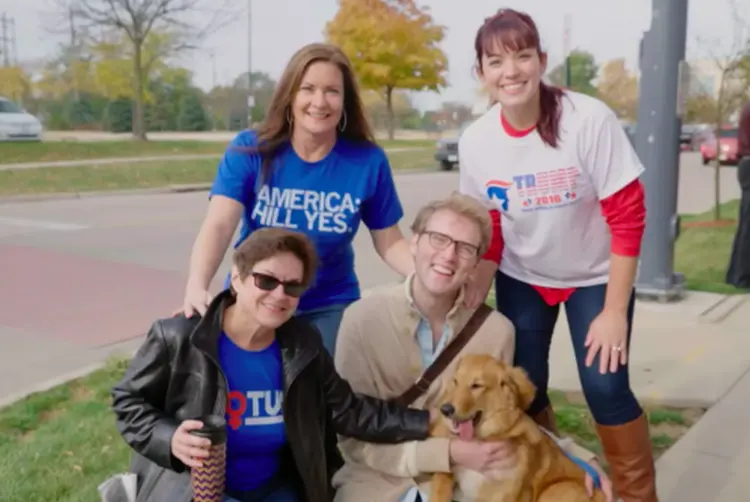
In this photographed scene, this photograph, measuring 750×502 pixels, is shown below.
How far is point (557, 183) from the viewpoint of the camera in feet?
9.00

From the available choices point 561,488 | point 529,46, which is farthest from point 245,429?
point 529,46

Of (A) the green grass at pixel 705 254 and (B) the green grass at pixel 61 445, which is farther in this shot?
(A) the green grass at pixel 705 254

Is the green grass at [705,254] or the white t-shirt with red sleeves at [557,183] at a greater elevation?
the white t-shirt with red sleeves at [557,183]

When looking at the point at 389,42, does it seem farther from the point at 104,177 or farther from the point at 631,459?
the point at 631,459

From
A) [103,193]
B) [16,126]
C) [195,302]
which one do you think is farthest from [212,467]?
[16,126]

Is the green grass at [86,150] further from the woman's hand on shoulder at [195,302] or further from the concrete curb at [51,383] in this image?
the woman's hand on shoulder at [195,302]

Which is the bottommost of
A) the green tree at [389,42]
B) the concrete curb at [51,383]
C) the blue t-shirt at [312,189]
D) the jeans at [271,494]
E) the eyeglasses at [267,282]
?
the concrete curb at [51,383]

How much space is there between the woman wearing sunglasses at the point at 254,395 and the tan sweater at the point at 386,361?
9 centimetres

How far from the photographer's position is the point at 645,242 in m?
7.23

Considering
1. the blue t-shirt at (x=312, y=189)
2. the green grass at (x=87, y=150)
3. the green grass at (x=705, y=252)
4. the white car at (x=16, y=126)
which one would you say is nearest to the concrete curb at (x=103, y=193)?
the green grass at (x=87, y=150)

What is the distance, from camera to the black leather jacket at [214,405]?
→ 95.4 inches

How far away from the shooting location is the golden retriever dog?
8.02ft

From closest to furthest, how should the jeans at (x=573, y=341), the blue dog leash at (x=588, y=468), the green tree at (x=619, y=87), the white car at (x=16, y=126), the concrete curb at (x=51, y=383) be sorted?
1. the blue dog leash at (x=588, y=468)
2. the jeans at (x=573, y=341)
3. the concrete curb at (x=51, y=383)
4. the white car at (x=16, y=126)
5. the green tree at (x=619, y=87)

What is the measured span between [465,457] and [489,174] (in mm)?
1003
